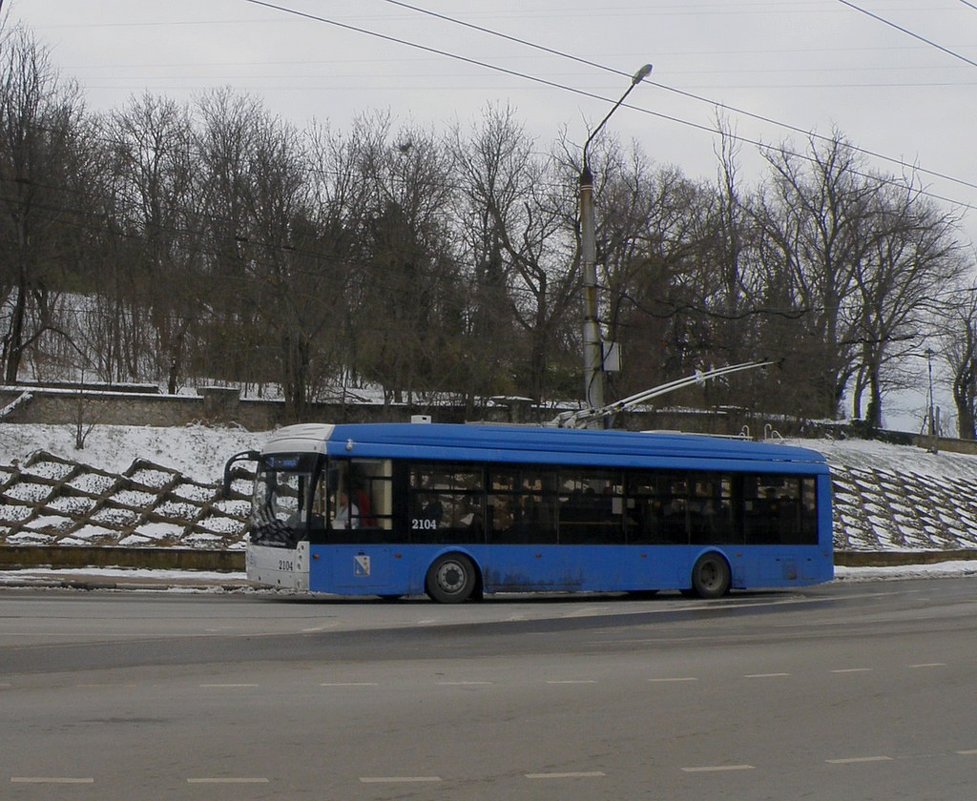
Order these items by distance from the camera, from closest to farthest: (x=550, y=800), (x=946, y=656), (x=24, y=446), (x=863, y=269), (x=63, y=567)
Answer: (x=550, y=800) < (x=946, y=656) < (x=63, y=567) < (x=24, y=446) < (x=863, y=269)

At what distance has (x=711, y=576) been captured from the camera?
24438 millimetres

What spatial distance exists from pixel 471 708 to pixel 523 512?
12.0 metres

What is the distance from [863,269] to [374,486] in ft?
161

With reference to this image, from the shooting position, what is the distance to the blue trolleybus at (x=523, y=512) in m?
20.3

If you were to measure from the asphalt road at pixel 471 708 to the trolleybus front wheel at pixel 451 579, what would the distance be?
3.06 m

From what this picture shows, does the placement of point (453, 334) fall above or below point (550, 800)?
above

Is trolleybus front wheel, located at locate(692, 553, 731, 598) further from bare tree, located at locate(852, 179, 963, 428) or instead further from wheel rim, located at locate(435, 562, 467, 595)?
bare tree, located at locate(852, 179, 963, 428)

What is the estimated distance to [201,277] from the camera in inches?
1793

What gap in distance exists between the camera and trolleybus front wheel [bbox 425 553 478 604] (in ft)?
68.8

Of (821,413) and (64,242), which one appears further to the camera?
(821,413)

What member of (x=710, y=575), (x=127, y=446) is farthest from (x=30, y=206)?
(x=710, y=575)

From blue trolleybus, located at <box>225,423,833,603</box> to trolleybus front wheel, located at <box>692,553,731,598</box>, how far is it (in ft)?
0.09

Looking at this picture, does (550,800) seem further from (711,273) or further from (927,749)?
(711,273)

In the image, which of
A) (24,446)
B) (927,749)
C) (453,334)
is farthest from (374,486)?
(453,334)
